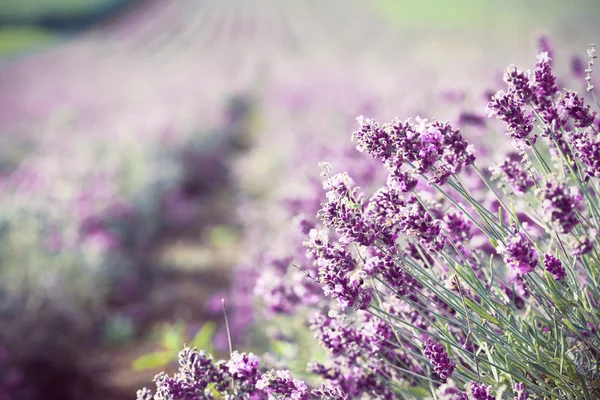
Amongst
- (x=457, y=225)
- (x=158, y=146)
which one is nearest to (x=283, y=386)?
(x=457, y=225)

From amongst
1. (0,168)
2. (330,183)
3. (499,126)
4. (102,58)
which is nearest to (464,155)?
(330,183)

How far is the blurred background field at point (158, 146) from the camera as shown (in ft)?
10.9

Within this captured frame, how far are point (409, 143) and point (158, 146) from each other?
587cm

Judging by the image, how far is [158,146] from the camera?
21.1 feet

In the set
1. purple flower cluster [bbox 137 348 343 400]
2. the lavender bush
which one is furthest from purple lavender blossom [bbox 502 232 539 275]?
purple flower cluster [bbox 137 348 343 400]

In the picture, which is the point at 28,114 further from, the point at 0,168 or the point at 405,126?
the point at 405,126

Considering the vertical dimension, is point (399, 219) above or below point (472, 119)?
below

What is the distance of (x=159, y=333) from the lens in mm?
3561

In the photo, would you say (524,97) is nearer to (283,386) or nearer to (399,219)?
(399,219)

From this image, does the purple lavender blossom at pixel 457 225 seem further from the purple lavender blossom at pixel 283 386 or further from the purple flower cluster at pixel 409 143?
the purple lavender blossom at pixel 283 386

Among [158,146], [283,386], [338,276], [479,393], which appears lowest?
[479,393]

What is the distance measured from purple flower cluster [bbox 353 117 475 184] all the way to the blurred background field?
52.9 inches

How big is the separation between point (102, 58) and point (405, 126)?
17370 mm

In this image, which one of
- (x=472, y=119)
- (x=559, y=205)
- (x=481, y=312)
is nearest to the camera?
(x=559, y=205)
